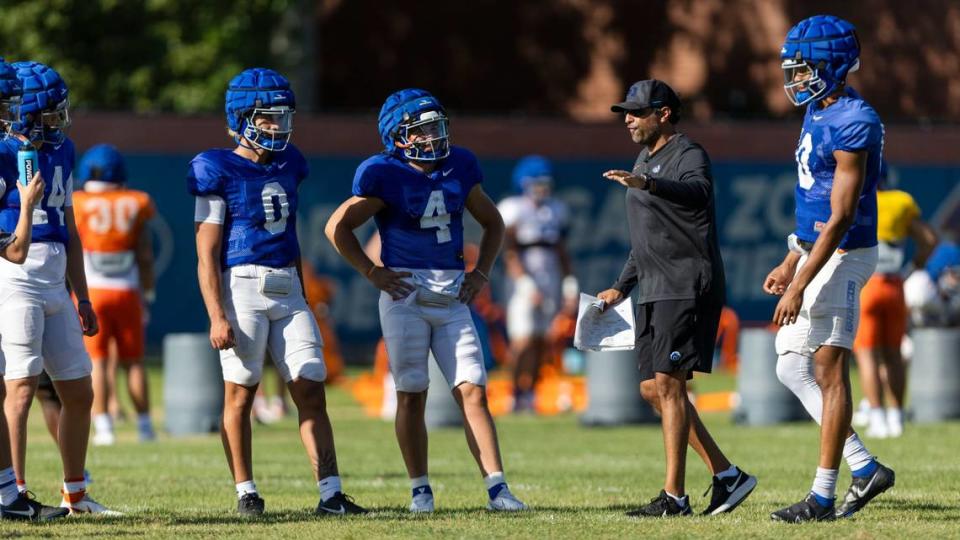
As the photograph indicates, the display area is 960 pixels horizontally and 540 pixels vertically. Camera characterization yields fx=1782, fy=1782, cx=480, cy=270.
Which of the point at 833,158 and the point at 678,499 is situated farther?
the point at 678,499

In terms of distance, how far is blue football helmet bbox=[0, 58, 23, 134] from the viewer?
7.83 metres

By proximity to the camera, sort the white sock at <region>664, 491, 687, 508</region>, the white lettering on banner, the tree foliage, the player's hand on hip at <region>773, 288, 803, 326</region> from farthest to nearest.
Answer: the tree foliage → the white lettering on banner → the white sock at <region>664, 491, 687, 508</region> → the player's hand on hip at <region>773, 288, 803, 326</region>

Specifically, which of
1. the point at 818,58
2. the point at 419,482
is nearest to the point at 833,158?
the point at 818,58

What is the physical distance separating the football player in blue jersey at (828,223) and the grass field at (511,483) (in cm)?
36

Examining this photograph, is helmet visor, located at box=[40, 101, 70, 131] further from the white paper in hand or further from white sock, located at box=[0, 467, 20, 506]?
the white paper in hand

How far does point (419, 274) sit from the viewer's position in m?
8.45

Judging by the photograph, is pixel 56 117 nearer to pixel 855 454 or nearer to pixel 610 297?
pixel 610 297

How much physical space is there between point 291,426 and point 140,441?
5.89 ft

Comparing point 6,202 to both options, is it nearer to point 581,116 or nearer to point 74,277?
point 74,277

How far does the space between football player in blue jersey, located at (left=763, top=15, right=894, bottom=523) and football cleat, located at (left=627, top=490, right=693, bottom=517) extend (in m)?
0.49

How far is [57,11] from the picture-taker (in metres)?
25.6

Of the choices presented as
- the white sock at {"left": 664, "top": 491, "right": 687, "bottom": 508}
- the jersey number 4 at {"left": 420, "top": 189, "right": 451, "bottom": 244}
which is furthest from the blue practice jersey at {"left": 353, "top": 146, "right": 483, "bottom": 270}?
the white sock at {"left": 664, "top": 491, "right": 687, "bottom": 508}

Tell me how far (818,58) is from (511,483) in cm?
356

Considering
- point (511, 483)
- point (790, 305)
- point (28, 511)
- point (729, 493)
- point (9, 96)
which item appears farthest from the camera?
point (511, 483)
